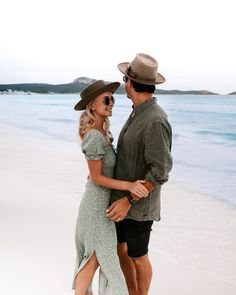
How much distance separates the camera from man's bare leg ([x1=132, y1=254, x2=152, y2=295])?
282 centimetres

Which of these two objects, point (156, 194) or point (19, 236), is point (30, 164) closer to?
point (19, 236)

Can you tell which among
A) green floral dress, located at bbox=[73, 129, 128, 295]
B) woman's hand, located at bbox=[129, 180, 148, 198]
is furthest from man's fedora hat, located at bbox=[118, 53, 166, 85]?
woman's hand, located at bbox=[129, 180, 148, 198]

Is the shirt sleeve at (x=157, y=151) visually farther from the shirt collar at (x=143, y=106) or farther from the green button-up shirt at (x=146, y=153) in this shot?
the shirt collar at (x=143, y=106)

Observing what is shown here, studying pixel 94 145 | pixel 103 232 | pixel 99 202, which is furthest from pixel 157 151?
pixel 103 232

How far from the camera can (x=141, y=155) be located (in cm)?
262

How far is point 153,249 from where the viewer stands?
449 cm

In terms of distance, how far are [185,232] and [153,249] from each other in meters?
0.80

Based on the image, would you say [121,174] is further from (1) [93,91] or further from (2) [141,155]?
(1) [93,91]

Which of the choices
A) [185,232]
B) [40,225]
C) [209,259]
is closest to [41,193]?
[40,225]

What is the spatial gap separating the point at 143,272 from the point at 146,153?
2.31ft

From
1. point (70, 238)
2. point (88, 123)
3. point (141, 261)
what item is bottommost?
point (70, 238)

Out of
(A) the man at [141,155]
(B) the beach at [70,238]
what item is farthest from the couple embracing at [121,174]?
(B) the beach at [70,238]

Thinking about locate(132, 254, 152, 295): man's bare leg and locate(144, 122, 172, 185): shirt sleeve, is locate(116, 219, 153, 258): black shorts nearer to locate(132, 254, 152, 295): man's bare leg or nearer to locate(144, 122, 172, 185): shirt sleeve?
locate(132, 254, 152, 295): man's bare leg

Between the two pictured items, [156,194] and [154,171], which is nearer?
[154,171]
